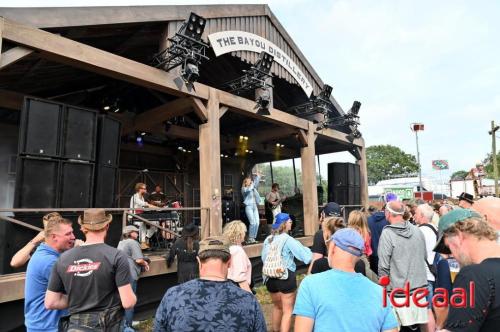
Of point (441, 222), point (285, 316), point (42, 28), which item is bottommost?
point (285, 316)

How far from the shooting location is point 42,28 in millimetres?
4535

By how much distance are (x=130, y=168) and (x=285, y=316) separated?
27.7 feet

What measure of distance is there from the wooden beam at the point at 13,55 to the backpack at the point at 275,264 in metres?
3.94

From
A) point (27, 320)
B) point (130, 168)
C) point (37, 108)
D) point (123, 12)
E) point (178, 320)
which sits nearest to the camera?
point (178, 320)

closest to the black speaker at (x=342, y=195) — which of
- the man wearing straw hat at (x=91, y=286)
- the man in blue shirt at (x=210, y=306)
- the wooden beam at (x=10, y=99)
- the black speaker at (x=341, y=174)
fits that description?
the black speaker at (x=341, y=174)

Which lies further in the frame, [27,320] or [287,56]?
[287,56]

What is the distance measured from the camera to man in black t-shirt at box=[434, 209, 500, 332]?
131 cm

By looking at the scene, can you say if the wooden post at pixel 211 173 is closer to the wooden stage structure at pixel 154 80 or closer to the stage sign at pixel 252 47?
the wooden stage structure at pixel 154 80

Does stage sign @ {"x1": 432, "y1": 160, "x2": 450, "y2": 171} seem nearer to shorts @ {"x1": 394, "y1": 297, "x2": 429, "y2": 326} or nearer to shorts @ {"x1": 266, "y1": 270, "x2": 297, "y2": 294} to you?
shorts @ {"x1": 266, "y1": 270, "x2": 297, "y2": 294}

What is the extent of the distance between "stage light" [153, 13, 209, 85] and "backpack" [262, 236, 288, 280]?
3495 mm

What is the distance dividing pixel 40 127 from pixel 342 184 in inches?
364

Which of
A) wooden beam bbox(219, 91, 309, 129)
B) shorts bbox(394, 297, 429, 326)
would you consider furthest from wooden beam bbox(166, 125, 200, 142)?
shorts bbox(394, 297, 429, 326)

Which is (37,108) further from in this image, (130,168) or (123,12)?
(130,168)

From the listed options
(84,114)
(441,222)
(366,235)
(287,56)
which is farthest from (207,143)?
(441,222)
